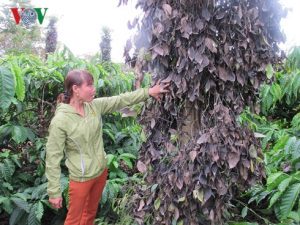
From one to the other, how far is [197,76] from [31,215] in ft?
5.69

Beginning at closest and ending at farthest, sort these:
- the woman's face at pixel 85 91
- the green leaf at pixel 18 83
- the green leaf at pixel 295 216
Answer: the woman's face at pixel 85 91 < the green leaf at pixel 295 216 < the green leaf at pixel 18 83

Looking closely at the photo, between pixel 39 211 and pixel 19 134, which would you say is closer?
pixel 39 211

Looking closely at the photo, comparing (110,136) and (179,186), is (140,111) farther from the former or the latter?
(110,136)

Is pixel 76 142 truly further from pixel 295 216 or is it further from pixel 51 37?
pixel 51 37

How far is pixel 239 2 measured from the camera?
7.48 ft

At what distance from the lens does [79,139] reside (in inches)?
105

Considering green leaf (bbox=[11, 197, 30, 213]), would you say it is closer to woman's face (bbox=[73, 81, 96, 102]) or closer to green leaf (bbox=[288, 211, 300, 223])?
woman's face (bbox=[73, 81, 96, 102])

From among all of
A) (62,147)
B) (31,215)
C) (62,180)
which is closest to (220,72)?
(62,147)

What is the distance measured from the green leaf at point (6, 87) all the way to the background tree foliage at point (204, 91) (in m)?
1.04

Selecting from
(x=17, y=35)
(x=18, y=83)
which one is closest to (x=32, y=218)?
(x=18, y=83)

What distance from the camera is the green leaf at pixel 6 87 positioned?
3.00 meters

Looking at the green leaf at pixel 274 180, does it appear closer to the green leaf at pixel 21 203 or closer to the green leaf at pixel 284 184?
the green leaf at pixel 284 184

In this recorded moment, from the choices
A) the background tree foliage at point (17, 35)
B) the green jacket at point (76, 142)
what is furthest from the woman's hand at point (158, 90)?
the background tree foliage at point (17, 35)

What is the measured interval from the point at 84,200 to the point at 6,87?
0.98 meters
